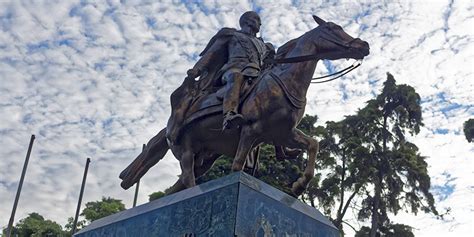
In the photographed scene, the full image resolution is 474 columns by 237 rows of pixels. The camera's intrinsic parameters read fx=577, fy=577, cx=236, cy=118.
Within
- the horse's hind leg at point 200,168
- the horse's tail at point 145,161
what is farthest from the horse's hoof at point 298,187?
the horse's tail at point 145,161

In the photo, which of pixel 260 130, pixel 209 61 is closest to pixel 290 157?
pixel 260 130

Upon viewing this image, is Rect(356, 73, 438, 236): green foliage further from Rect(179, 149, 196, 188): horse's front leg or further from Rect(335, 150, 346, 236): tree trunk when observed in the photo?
Rect(179, 149, 196, 188): horse's front leg

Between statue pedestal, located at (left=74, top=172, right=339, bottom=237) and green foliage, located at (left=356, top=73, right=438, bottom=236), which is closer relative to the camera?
statue pedestal, located at (left=74, top=172, right=339, bottom=237)

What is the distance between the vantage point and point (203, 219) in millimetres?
5539

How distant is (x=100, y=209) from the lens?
3175cm

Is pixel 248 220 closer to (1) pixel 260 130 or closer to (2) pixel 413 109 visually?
(1) pixel 260 130

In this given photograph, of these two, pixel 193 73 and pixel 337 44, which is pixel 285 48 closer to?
pixel 337 44

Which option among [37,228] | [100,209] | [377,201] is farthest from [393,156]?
[37,228]

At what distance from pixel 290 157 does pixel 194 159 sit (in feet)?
4.22

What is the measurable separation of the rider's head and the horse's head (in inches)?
46.7

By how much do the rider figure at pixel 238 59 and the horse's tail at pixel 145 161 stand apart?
113 centimetres

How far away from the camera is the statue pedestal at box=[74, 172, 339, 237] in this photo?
5312 mm

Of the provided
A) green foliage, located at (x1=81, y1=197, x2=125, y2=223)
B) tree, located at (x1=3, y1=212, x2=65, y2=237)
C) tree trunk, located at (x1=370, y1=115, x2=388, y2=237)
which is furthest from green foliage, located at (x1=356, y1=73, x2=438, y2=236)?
tree, located at (x1=3, y1=212, x2=65, y2=237)

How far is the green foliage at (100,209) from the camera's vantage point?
100 ft
